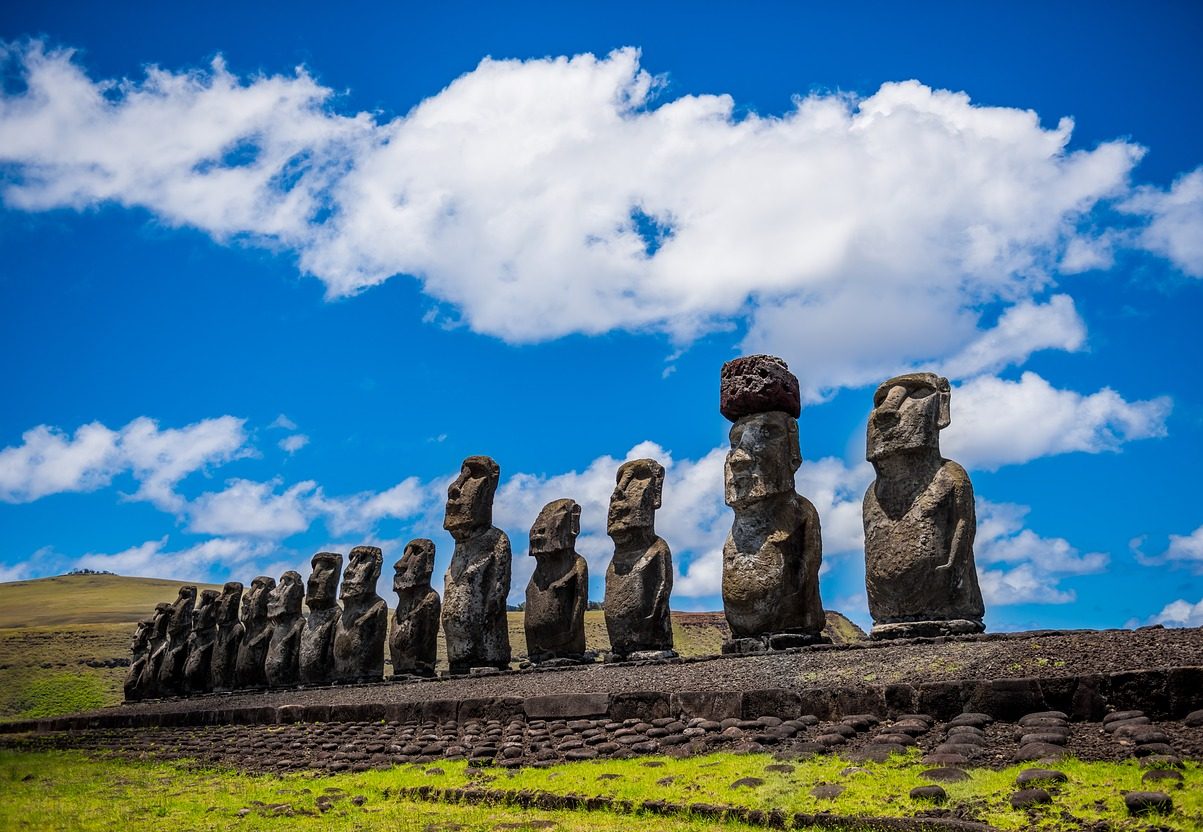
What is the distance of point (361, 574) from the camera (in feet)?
74.8

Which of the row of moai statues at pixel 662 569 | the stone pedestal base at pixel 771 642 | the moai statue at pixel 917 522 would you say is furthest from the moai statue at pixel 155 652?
the moai statue at pixel 917 522

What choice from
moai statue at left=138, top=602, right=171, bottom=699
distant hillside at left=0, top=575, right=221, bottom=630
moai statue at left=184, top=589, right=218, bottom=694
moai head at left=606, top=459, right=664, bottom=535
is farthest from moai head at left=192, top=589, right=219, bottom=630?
distant hillside at left=0, top=575, right=221, bottom=630

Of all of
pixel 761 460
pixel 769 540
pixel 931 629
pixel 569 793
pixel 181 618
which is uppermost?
pixel 761 460

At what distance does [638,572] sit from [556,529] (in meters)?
2.24

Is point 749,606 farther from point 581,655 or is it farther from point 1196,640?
point 1196,640

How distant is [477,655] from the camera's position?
19.4 metres

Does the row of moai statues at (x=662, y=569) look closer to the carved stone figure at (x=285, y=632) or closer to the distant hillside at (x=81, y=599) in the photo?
the carved stone figure at (x=285, y=632)

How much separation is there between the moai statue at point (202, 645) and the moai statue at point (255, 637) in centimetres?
133

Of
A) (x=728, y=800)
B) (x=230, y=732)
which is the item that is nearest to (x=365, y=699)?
(x=230, y=732)

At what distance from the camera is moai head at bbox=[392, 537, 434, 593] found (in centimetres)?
2141

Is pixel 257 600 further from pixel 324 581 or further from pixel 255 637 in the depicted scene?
pixel 324 581

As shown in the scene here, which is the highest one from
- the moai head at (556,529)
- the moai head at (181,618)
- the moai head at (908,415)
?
the moai head at (908,415)

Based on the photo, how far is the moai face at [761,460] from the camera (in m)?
14.9

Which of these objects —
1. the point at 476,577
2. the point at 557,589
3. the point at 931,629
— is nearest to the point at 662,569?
the point at 557,589
